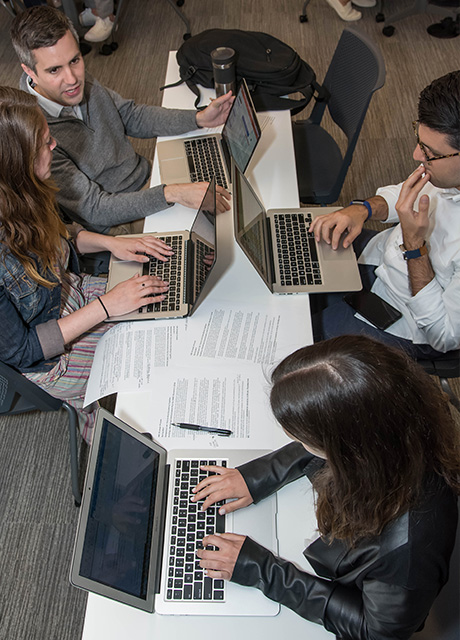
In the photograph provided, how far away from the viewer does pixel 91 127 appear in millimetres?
1880

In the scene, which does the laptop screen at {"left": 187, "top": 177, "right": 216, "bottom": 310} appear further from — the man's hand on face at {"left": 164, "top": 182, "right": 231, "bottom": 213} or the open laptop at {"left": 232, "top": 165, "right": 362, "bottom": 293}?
the man's hand on face at {"left": 164, "top": 182, "right": 231, "bottom": 213}

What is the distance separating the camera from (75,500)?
188 cm

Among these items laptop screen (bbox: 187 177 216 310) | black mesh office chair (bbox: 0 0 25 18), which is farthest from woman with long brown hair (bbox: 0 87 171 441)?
black mesh office chair (bbox: 0 0 25 18)

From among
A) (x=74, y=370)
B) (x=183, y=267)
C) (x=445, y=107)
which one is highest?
(x=445, y=107)

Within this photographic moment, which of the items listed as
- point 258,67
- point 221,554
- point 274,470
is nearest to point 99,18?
point 258,67

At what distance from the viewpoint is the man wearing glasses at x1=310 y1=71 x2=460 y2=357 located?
1.42m

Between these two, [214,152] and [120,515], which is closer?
[120,515]

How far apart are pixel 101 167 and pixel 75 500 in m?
1.30

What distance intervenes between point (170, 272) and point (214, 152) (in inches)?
25.3

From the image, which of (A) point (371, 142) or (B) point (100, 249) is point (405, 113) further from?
(B) point (100, 249)

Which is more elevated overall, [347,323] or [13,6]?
[13,6]

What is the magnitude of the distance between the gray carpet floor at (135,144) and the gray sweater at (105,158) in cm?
94

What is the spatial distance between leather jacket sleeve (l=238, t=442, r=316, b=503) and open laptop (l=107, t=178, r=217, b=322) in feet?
1.68

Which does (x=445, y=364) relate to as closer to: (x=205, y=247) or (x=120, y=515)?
(x=205, y=247)
